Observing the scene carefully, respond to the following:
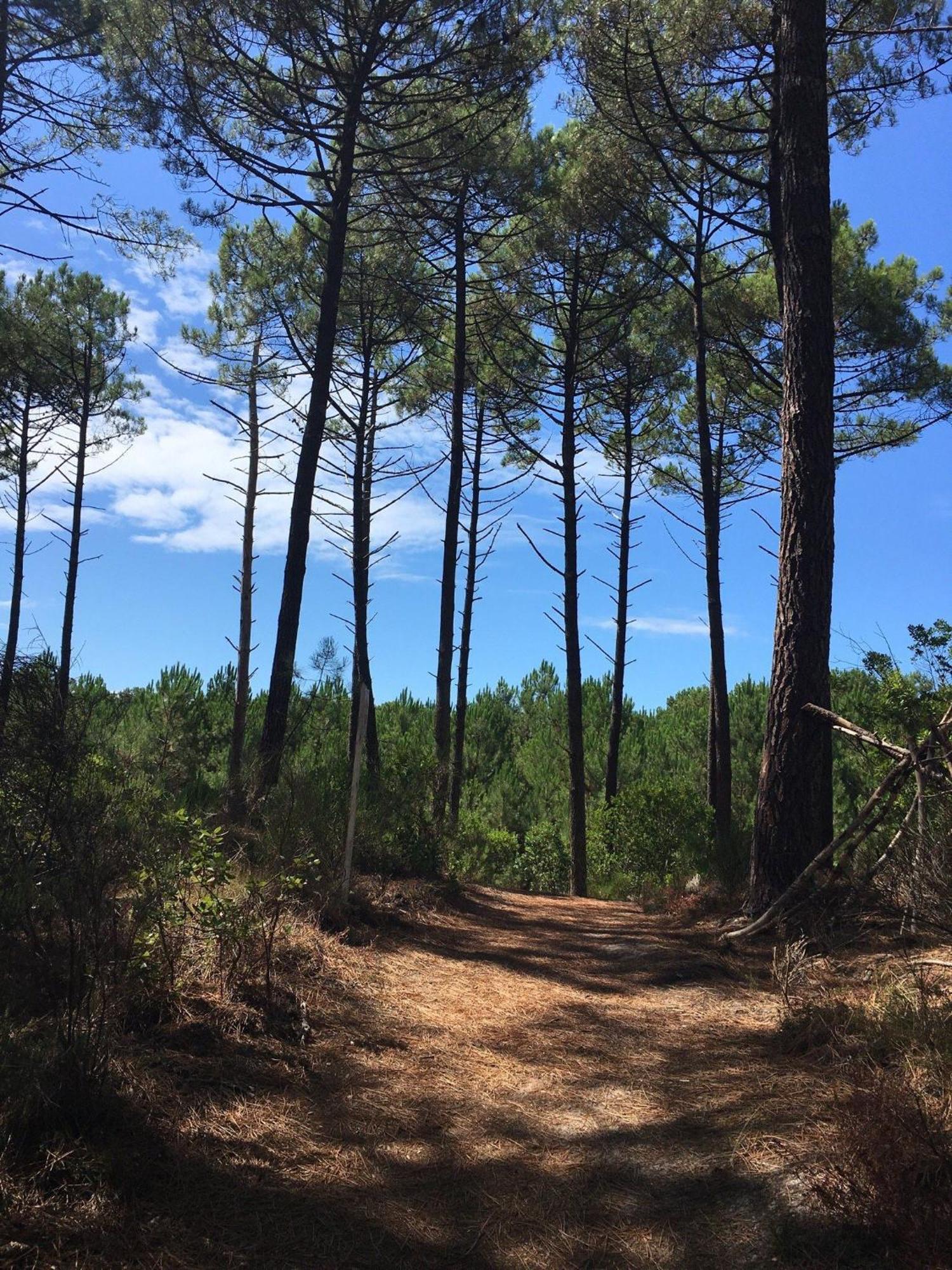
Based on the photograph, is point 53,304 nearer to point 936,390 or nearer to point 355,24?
point 355,24

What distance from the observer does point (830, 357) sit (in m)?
6.27

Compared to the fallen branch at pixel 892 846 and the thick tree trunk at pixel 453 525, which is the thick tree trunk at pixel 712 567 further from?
the fallen branch at pixel 892 846

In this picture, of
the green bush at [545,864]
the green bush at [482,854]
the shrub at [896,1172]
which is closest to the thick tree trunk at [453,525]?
the green bush at [482,854]

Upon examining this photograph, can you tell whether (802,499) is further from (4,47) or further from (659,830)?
(4,47)

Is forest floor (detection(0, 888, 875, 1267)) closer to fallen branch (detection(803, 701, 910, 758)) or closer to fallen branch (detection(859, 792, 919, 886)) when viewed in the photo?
fallen branch (detection(859, 792, 919, 886))

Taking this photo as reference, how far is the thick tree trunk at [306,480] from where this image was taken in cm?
849

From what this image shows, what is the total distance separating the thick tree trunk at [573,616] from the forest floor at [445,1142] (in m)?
8.24

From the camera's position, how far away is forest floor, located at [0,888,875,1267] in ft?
7.86

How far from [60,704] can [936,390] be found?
40.0 ft

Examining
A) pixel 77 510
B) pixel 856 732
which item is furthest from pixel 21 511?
pixel 856 732

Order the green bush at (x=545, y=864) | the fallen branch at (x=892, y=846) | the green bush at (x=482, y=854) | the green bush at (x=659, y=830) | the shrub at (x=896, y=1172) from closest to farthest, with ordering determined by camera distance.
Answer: the shrub at (x=896, y=1172) → the fallen branch at (x=892, y=846) → the green bush at (x=482, y=854) → the green bush at (x=659, y=830) → the green bush at (x=545, y=864)

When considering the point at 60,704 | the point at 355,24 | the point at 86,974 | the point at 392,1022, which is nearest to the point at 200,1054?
the point at 86,974

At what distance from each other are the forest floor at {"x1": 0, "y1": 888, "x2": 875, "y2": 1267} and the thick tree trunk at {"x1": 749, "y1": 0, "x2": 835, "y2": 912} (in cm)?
134

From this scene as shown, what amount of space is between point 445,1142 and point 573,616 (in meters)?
10.2
